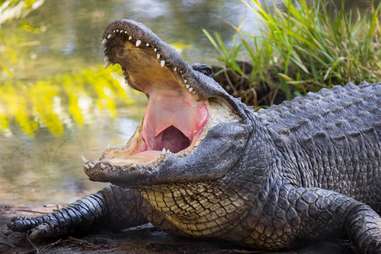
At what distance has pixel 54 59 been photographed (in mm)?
7859

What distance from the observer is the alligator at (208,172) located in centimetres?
344

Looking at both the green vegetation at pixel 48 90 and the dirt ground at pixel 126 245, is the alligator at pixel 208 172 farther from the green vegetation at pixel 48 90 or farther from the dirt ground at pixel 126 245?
the green vegetation at pixel 48 90

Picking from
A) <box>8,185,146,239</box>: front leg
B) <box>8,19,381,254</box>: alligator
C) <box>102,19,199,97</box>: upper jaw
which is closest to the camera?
<box>102,19,199,97</box>: upper jaw

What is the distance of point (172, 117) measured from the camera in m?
3.76

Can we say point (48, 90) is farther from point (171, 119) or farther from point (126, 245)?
point (171, 119)

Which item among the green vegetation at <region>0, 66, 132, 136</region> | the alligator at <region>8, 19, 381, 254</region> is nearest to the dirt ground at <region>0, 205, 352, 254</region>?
the alligator at <region>8, 19, 381, 254</region>

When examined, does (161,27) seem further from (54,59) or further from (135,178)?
(135,178)

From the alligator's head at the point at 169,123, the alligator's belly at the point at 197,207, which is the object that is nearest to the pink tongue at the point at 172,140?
the alligator's head at the point at 169,123

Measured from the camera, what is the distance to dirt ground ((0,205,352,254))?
386 centimetres

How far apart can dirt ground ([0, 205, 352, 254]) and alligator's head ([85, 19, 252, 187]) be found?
0.44 meters

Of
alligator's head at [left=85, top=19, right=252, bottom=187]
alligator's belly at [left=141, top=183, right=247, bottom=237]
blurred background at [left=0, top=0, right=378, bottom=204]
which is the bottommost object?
blurred background at [left=0, top=0, right=378, bottom=204]

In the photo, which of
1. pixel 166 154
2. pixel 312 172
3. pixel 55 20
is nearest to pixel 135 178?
pixel 166 154

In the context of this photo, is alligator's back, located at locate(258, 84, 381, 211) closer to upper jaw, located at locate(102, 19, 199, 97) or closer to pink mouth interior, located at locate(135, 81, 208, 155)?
pink mouth interior, located at locate(135, 81, 208, 155)

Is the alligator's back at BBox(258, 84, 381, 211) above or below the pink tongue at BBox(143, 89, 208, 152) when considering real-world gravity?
below
